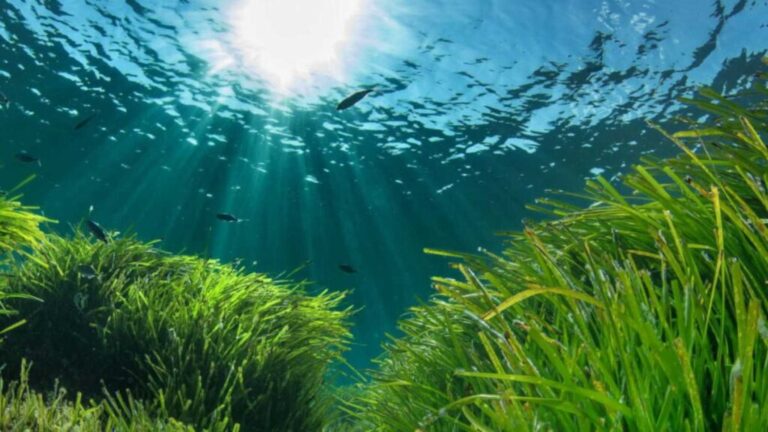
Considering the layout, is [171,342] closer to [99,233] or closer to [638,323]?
[99,233]

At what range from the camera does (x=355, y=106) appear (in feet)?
46.8

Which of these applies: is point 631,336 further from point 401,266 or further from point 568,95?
point 401,266

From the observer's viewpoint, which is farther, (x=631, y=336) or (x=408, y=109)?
(x=408, y=109)

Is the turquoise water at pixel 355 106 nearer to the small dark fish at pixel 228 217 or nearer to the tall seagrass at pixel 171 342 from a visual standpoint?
the small dark fish at pixel 228 217

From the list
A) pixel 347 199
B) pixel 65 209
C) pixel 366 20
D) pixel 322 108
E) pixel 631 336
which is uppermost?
pixel 366 20

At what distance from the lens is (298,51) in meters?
12.6

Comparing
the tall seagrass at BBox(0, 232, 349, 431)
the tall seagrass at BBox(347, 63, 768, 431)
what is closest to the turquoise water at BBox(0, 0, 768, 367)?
the tall seagrass at BBox(0, 232, 349, 431)

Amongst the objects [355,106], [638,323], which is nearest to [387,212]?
[355,106]

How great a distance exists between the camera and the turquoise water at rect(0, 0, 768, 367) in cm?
1094

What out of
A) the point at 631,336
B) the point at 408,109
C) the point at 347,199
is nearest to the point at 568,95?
the point at 408,109

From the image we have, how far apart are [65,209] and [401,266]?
17622 mm

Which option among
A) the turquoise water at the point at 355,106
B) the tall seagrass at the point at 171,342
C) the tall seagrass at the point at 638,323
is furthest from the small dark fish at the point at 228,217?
the tall seagrass at the point at 638,323

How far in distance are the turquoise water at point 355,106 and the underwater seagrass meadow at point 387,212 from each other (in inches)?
3.6

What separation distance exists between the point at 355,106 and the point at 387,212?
21.8ft
